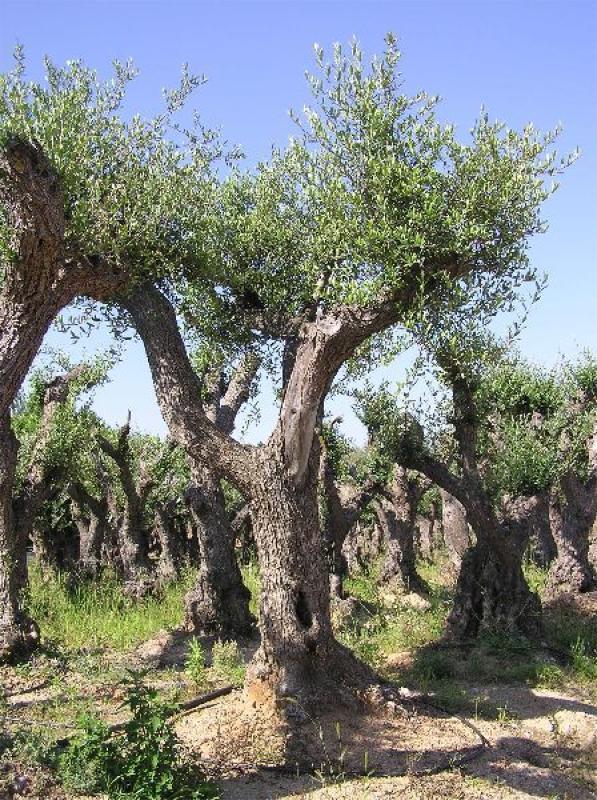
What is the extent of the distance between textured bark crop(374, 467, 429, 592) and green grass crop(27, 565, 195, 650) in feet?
20.4

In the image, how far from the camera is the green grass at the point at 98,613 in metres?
17.8

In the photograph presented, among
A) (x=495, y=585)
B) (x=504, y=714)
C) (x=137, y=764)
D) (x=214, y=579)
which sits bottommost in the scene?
(x=137, y=764)

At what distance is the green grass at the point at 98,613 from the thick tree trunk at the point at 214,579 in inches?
54.6

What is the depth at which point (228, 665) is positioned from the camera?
1432 centimetres

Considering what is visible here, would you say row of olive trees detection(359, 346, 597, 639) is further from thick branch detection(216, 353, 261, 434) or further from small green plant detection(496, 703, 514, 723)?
small green plant detection(496, 703, 514, 723)

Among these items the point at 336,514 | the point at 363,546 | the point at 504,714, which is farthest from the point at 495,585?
the point at 363,546

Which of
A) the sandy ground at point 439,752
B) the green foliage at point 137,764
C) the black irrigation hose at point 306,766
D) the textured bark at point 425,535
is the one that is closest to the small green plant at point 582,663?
the sandy ground at point 439,752

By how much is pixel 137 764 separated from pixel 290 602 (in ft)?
12.0

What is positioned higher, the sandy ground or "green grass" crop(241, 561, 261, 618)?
"green grass" crop(241, 561, 261, 618)

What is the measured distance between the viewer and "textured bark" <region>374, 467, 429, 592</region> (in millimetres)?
24906

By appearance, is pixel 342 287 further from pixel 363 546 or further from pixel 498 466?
pixel 363 546

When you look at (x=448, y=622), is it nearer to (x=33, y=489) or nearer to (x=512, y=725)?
(x=512, y=725)

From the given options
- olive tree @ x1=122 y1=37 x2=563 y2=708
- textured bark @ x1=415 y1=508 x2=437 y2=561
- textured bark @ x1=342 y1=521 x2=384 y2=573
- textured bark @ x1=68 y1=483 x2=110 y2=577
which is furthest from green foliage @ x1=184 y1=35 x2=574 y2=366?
textured bark @ x1=415 y1=508 x2=437 y2=561

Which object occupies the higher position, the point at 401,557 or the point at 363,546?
the point at 363,546
